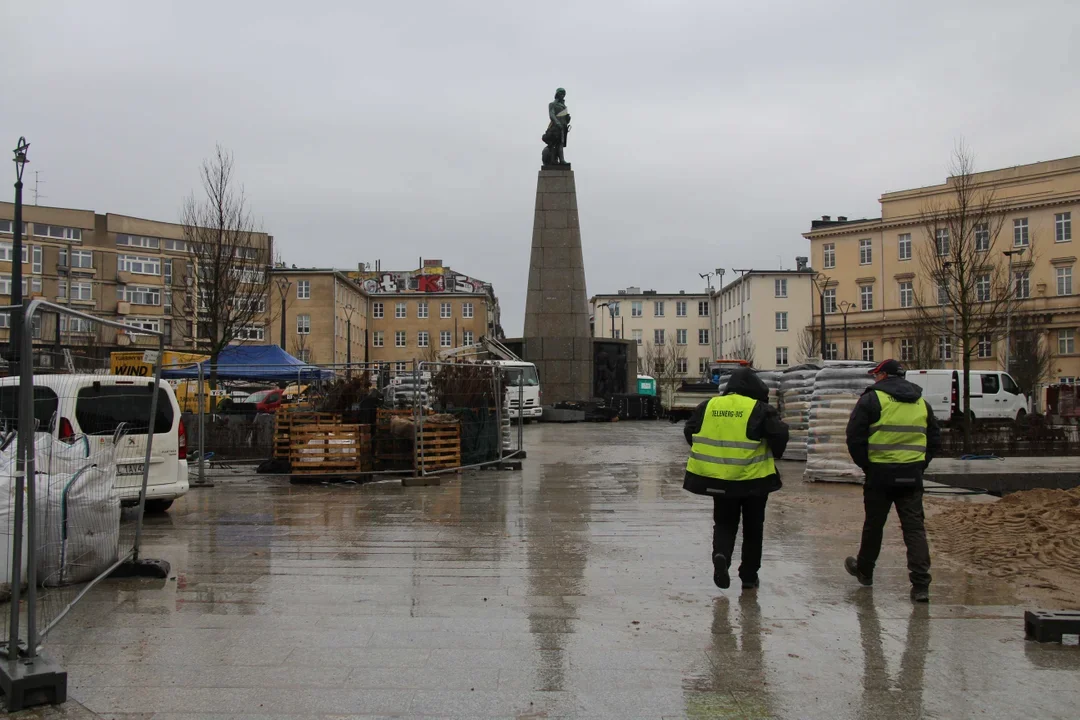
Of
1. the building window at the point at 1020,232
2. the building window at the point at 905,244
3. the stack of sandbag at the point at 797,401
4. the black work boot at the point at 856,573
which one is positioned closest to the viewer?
the black work boot at the point at 856,573

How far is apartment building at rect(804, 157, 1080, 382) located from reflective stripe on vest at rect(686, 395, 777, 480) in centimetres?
5605

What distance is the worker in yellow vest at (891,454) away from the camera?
23.0 feet

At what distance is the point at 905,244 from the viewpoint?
76.1m

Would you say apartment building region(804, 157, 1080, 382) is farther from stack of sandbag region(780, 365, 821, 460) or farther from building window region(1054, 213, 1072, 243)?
stack of sandbag region(780, 365, 821, 460)

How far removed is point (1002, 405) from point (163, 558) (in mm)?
28644

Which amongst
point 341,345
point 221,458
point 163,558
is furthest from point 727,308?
point 163,558

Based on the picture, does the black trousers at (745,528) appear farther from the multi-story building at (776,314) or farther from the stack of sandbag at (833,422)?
the multi-story building at (776,314)

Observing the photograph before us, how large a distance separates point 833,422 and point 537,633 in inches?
376

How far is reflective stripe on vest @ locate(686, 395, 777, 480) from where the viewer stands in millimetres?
6875

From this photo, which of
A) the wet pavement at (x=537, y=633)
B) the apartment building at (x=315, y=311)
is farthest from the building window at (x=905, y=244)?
the wet pavement at (x=537, y=633)

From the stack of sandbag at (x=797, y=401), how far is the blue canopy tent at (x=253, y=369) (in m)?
8.58

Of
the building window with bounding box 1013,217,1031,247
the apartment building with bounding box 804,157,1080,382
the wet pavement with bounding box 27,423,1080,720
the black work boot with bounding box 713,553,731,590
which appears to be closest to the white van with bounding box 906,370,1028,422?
the wet pavement with bounding box 27,423,1080,720

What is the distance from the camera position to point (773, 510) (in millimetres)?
11477

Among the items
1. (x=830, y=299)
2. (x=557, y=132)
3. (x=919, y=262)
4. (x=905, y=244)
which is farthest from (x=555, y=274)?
(x=830, y=299)
